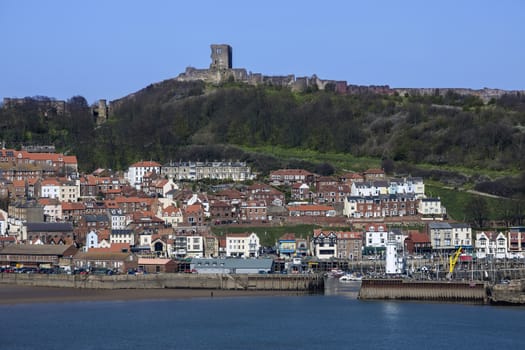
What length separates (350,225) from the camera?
7962 cm

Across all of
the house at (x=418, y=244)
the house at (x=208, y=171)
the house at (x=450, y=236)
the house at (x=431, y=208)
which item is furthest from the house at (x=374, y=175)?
the house at (x=418, y=244)

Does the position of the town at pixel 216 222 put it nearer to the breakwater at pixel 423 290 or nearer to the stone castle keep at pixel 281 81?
the breakwater at pixel 423 290

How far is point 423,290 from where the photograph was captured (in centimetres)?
5941

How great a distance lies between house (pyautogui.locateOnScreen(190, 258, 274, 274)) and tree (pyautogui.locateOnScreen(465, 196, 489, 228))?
18519 mm

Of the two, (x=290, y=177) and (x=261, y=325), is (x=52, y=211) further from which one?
(x=261, y=325)

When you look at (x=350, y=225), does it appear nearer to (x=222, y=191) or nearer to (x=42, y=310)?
(x=222, y=191)

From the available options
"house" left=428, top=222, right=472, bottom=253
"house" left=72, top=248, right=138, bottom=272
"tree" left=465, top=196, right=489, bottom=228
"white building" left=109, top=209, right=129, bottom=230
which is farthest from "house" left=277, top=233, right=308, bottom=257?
"tree" left=465, top=196, right=489, bottom=228

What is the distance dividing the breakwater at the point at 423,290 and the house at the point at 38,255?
1865 centimetres

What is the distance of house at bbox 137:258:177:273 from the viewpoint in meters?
67.3

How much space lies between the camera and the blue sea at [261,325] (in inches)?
1869

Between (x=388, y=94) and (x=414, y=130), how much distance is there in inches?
597

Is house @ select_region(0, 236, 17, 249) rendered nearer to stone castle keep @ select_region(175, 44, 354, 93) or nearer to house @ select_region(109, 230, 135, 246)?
house @ select_region(109, 230, 135, 246)

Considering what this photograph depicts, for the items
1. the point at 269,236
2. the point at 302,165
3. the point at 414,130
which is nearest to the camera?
the point at 269,236

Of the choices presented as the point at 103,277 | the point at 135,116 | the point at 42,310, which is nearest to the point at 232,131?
the point at 135,116
